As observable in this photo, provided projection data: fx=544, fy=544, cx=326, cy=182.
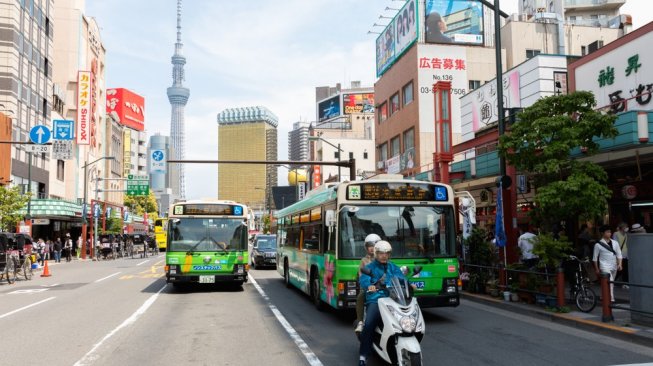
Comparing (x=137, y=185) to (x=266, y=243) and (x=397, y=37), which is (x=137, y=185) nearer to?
(x=266, y=243)

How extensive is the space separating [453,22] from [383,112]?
8.91 metres

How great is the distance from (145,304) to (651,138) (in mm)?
13614

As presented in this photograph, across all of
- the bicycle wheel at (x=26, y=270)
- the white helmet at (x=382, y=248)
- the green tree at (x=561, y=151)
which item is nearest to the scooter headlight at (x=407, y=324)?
the white helmet at (x=382, y=248)

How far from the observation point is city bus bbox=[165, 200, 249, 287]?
16.1m

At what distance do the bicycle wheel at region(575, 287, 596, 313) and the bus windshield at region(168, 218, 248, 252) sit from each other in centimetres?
956

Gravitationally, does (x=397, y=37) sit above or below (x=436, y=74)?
above

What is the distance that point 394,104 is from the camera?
43.0 metres

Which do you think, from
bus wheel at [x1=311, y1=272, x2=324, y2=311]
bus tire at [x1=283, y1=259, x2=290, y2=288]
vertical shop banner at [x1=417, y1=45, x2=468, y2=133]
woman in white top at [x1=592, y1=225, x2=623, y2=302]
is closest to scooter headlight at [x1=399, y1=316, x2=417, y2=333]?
bus wheel at [x1=311, y1=272, x2=324, y2=311]

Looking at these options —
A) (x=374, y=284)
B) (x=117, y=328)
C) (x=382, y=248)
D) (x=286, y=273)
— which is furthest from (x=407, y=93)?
(x=374, y=284)

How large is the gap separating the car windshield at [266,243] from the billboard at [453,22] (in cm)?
2037

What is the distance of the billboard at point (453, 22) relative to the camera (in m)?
41.0

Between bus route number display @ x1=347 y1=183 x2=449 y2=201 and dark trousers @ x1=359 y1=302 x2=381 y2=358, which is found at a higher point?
bus route number display @ x1=347 y1=183 x2=449 y2=201

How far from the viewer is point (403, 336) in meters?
6.28

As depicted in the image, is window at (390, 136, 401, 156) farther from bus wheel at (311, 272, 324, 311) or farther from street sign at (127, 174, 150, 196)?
bus wheel at (311, 272, 324, 311)
